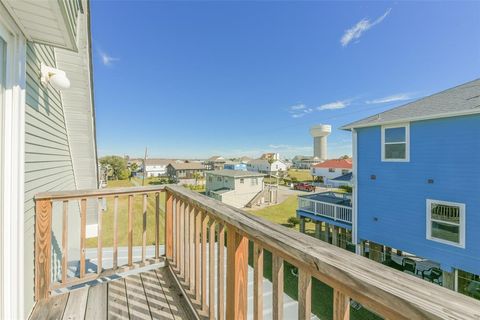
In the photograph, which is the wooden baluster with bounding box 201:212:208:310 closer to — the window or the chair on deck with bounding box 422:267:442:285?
the window

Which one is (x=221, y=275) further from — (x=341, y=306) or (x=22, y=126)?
(x=22, y=126)

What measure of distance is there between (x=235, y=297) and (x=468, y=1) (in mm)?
10493

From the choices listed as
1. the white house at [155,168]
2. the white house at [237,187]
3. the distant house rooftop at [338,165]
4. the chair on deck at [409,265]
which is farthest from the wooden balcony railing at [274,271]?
the white house at [155,168]

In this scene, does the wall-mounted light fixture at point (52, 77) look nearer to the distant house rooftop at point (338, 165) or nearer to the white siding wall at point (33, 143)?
the white siding wall at point (33, 143)

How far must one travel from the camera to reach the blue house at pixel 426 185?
18.0ft

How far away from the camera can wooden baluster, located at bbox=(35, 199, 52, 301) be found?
196cm

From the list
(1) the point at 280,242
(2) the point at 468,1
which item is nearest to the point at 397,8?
(2) the point at 468,1

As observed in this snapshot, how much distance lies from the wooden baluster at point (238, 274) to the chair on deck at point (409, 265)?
8.84 metres

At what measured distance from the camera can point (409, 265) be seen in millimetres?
7613

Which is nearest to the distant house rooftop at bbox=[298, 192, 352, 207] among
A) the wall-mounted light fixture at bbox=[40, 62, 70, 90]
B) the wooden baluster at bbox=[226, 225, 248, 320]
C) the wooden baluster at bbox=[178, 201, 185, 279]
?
the wooden baluster at bbox=[178, 201, 185, 279]

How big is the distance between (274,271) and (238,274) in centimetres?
33

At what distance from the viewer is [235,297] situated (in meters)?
1.22

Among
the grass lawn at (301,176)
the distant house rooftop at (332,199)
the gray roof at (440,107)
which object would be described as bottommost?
the grass lawn at (301,176)

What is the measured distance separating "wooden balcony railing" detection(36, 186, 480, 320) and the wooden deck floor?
0.45 ft
